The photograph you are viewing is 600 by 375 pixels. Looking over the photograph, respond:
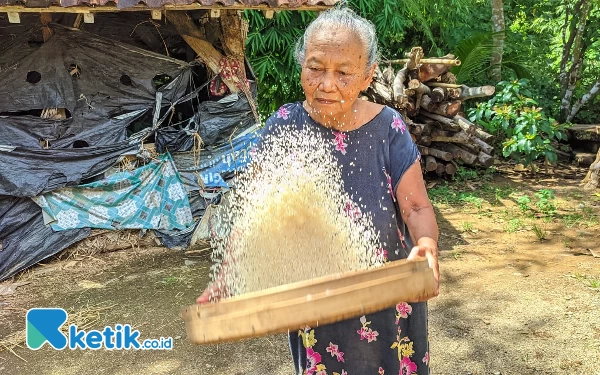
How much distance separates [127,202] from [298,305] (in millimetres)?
4329

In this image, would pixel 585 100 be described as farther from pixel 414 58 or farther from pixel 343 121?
pixel 343 121

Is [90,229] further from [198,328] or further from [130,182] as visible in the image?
[198,328]

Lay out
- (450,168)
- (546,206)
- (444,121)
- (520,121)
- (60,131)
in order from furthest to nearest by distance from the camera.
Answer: (450,168)
(520,121)
(444,121)
(546,206)
(60,131)

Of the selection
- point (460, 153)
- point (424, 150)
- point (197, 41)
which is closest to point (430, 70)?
point (424, 150)

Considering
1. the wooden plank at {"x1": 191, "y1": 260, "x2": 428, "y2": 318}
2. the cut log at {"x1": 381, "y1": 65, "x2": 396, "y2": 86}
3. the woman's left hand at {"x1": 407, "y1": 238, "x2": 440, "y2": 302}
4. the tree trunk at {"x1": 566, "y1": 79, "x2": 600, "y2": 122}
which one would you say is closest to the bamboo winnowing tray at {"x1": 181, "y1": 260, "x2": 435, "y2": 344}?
the wooden plank at {"x1": 191, "y1": 260, "x2": 428, "y2": 318}

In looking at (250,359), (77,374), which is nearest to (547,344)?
(250,359)

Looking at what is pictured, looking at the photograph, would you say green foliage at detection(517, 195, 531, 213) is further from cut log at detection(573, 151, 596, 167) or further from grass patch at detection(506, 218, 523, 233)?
cut log at detection(573, 151, 596, 167)

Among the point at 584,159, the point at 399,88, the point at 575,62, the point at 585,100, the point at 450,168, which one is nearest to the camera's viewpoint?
the point at 399,88

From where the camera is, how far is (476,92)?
22.7 ft

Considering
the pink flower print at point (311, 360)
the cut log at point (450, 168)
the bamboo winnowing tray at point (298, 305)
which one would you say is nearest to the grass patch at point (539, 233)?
the cut log at point (450, 168)

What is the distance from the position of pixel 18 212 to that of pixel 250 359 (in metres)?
2.99

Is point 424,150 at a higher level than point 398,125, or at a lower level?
lower

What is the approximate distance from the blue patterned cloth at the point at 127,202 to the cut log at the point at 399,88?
114 inches

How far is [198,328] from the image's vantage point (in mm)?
1286
